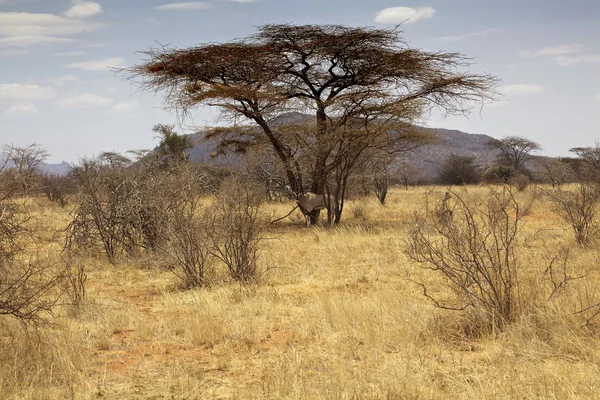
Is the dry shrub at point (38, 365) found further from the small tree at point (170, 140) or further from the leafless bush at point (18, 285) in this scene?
the small tree at point (170, 140)

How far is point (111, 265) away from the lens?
10180 mm

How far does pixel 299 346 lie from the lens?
16.9 ft

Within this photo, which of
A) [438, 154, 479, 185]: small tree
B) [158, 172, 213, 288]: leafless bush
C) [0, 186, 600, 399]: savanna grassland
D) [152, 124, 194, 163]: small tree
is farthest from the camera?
[438, 154, 479, 185]: small tree

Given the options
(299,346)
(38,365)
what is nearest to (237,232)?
(299,346)

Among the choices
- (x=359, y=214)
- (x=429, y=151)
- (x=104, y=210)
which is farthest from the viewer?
(x=429, y=151)

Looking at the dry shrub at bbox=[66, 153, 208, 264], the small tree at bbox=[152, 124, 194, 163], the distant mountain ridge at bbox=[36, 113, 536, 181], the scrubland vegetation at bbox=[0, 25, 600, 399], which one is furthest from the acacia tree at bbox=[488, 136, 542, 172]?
the dry shrub at bbox=[66, 153, 208, 264]

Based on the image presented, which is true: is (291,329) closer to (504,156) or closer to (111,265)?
(111,265)

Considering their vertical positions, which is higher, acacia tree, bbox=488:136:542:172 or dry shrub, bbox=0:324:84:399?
acacia tree, bbox=488:136:542:172

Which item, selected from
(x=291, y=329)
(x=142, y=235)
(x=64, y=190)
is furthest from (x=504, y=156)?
(x=291, y=329)

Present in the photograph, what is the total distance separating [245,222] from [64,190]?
65.6 feet

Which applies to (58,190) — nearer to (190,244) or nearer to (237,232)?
(190,244)

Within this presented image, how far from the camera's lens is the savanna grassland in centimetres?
390

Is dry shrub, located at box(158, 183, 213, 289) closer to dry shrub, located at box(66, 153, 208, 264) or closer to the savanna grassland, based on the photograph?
the savanna grassland

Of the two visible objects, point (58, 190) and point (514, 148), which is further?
point (514, 148)
